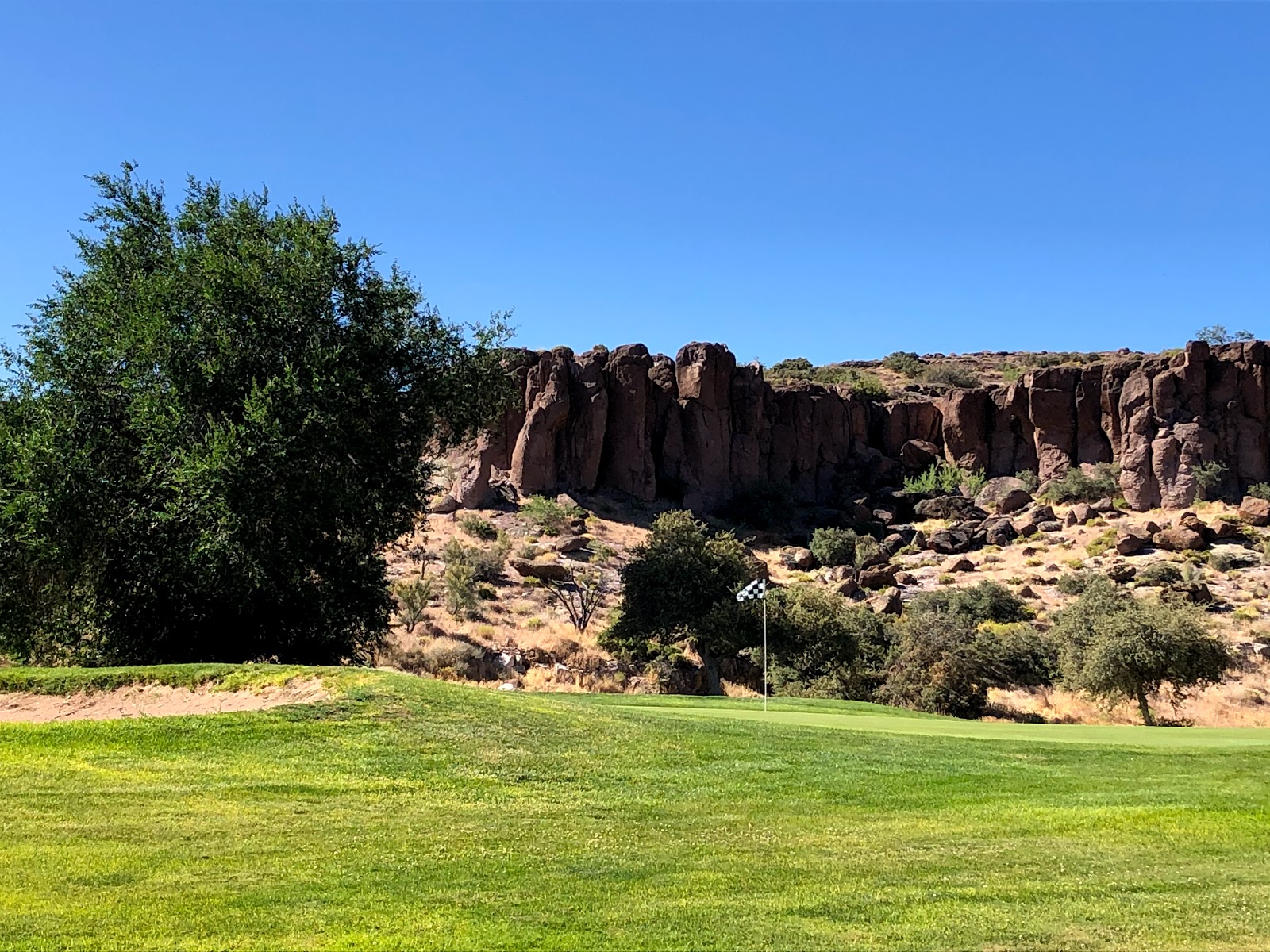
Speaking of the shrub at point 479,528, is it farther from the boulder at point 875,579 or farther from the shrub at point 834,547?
the boulder at point 875,579

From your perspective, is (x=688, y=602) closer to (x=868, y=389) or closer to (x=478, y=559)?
(x=478, y=559)

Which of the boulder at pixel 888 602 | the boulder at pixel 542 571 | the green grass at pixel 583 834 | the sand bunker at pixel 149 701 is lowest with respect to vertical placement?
the green grass at pixel 583 834

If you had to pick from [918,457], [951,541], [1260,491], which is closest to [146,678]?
[951,541]

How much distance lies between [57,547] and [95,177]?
979 centimetres

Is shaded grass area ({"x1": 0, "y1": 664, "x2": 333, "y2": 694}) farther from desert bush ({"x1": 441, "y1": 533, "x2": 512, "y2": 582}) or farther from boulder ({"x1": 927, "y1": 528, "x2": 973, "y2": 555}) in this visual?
boulder ({"x1": 927, "y1": 528, "x2": 973, "y2": 555})

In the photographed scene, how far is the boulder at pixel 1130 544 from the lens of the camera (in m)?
58.4

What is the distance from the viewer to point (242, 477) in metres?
18.0

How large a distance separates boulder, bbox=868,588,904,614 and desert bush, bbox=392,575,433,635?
73.0 ft

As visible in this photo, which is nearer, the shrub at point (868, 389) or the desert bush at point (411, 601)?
the desert bush at point (411, 601)

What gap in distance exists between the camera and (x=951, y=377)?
4284 inches

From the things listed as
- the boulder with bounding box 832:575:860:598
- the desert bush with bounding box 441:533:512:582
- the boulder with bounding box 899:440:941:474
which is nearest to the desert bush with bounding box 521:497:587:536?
the desert bush with bounding box 441:533:512:582

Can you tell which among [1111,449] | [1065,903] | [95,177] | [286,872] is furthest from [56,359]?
[1111,449]

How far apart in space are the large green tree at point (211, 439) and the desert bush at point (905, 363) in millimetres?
100623

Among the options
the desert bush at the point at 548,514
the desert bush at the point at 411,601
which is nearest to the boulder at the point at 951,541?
the desert bush at the point at 548,514
